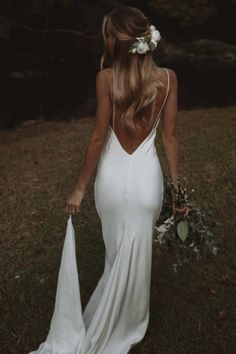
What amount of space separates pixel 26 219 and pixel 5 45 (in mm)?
11580

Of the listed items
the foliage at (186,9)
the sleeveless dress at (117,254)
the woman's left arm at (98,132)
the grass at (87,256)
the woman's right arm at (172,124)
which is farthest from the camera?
the foliage at (186,9)

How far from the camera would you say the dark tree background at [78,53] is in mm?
13898

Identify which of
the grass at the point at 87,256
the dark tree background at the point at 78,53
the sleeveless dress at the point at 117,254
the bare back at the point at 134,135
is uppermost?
the bare back at the point at 134,135

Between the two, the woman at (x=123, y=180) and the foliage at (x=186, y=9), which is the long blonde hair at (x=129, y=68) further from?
the foliage at (x=186, y=9)

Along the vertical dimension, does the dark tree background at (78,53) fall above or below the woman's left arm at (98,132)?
below

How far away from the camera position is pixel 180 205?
10.9 feet

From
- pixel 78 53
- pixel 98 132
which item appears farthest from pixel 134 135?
pixel 78 53

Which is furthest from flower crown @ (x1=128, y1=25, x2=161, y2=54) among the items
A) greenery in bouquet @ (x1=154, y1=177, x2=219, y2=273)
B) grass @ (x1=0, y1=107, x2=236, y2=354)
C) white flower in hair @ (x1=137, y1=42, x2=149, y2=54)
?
grass @ (x1=0, y1=107, x2=236, y2=354)

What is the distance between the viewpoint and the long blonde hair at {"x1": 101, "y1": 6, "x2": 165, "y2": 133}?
2833 mm

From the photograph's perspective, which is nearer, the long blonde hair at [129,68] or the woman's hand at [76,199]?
the long blonde hair at [129,68]

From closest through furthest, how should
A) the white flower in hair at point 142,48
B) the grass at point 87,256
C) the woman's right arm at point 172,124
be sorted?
1. the white flower in hair at point 142,48
2. the woman's right arm at point 172,124
3. the grass at point 87,256

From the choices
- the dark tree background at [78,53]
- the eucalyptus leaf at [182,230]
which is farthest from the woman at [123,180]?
the dark tree background at [78,53]

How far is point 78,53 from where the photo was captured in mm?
19562

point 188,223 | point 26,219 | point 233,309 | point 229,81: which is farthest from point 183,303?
point 229,81
